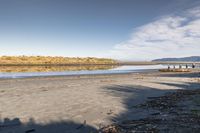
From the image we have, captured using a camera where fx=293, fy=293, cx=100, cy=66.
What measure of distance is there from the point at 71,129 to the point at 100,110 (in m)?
4.16

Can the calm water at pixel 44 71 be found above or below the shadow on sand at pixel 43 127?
above

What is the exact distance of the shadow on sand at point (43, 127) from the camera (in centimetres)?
1226

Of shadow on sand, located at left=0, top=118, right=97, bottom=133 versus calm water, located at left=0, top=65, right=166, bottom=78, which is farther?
calm water, located at left=0, top=65, right=166, bottom=78

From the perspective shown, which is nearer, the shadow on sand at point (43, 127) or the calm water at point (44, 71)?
the shadow on sand at point (43, 127)

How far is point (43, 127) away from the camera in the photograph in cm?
1283

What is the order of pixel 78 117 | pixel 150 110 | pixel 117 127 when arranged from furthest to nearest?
pixel 150 110, pixel 78 117, pixel 117 127

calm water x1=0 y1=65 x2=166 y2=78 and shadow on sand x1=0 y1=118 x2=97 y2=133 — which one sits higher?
calm water x1=0 y1=65 x2=166 y2=78

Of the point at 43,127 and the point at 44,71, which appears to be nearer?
the point at 43,127

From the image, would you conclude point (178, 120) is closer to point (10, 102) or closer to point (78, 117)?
point (78, 117)

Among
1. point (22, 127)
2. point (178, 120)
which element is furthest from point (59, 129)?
point (178, 120)

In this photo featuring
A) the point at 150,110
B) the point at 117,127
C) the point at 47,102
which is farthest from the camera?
the point at 47,102

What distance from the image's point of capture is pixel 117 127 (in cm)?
1230

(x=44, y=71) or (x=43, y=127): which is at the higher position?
(x=44, y=71)

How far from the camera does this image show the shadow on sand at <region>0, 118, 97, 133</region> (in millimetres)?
12258
